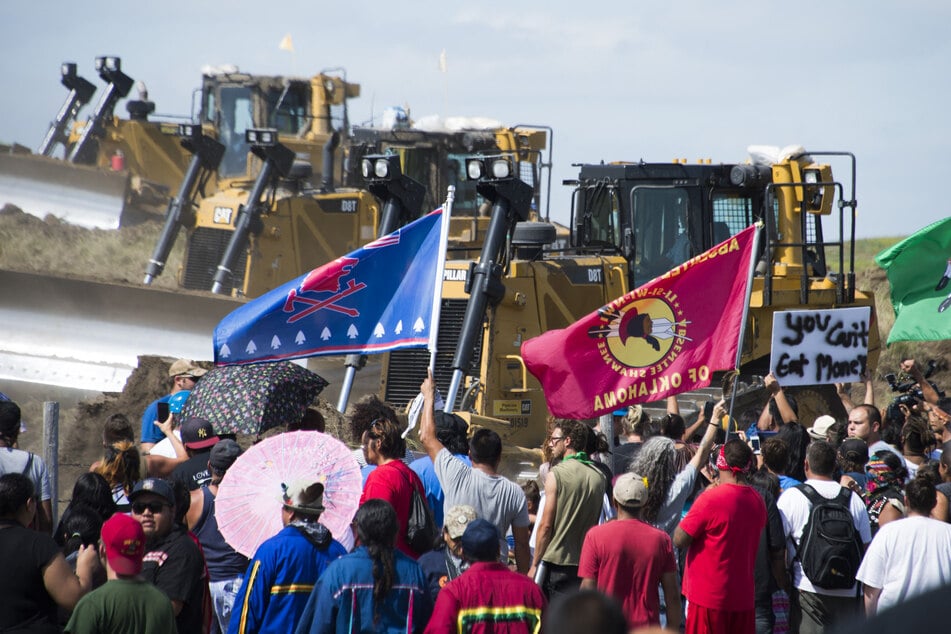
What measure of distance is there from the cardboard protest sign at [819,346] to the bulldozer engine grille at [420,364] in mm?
4127

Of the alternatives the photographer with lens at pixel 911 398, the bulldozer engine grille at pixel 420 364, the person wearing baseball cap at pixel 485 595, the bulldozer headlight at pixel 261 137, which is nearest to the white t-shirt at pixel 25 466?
the person wearing baseball cap at pixel 485 595

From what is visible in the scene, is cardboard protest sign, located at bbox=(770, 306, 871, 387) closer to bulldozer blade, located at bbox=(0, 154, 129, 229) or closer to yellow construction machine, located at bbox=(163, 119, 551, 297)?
yellow construction machine, located at bbox=(163, 119, 551, 297)

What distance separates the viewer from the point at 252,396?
303 inches

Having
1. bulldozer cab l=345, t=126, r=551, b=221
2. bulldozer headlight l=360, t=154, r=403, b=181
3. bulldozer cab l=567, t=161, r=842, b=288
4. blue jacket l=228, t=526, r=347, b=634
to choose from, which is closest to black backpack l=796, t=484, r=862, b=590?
blue jacket l=228, t=526, r=347, b=634

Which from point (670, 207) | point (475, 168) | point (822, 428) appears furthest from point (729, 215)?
point (822, 428)

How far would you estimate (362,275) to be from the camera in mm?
8438

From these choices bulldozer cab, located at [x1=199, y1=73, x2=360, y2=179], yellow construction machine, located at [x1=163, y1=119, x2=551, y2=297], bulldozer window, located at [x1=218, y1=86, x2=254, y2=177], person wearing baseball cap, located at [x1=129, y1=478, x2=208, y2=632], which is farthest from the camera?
bulldozer cab, located at [x1=199, y1=73, x2=360, y2=179]

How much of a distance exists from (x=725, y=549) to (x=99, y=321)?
490 inches

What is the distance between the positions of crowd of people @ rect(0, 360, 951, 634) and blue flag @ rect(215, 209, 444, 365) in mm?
543

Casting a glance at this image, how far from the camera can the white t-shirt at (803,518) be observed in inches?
263

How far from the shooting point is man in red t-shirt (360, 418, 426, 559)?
19.8 feet

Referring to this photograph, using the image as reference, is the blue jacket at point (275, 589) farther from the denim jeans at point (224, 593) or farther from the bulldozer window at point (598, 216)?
the bulldozer window at point (598, 216)

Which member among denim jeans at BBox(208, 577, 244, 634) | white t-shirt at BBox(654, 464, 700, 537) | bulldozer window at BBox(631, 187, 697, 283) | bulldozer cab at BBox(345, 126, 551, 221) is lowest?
denim jeans at BBox(208, 577, 244, 634)

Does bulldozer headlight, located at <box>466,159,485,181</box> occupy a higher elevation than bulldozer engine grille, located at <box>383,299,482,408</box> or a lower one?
higher
